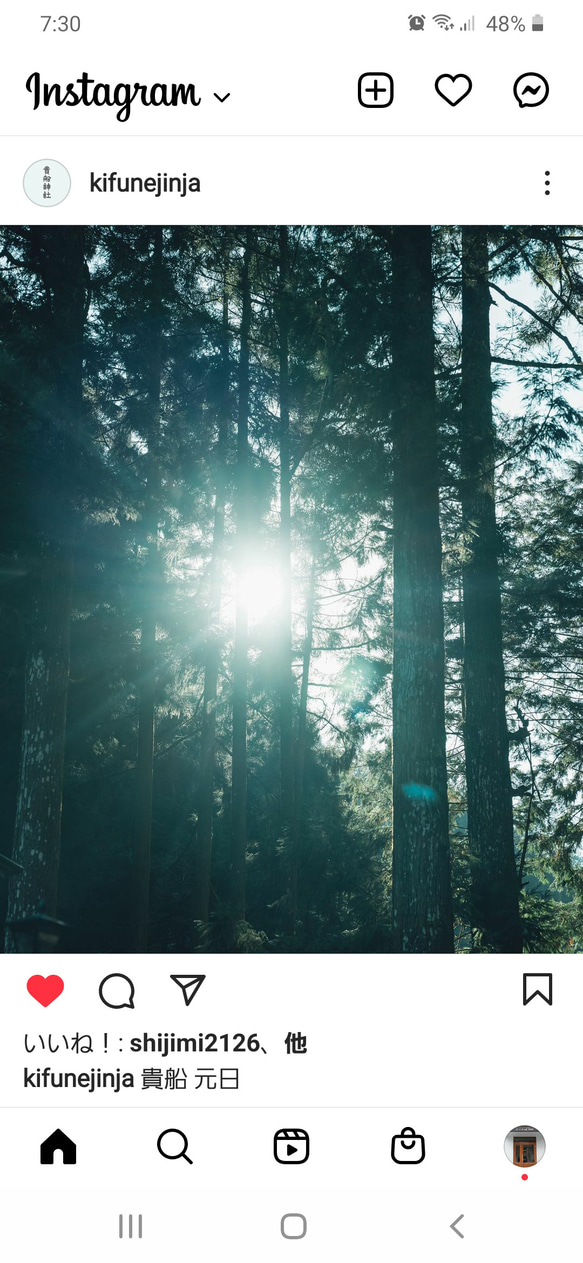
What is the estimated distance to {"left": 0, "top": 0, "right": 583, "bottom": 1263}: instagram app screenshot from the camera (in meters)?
2.50
